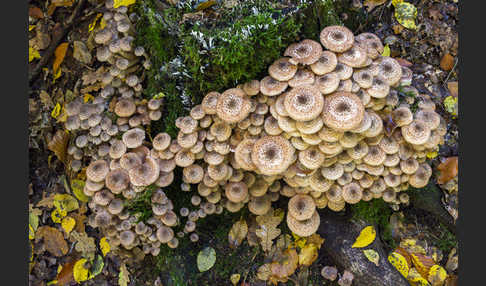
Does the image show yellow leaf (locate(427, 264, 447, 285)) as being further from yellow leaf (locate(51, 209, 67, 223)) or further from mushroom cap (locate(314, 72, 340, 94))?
yellow leaf (locate(51, 209, 67, 223))

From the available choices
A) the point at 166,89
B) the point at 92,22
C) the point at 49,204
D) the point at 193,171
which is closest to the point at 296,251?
the point at 193,171

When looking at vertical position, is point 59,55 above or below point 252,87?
below

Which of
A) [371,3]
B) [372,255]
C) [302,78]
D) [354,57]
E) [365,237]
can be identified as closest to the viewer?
[302,78]

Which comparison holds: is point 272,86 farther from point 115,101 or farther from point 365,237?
point 365,237

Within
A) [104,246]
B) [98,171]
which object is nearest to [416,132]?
[98,171]

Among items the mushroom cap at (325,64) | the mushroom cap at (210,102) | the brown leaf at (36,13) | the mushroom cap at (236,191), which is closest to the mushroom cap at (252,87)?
the mushroom cap at (210,102)

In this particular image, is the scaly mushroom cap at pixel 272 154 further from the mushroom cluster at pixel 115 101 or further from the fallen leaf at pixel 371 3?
the fallen leaf at pixel 371 3

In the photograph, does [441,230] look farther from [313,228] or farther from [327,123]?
[327,123]
